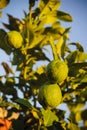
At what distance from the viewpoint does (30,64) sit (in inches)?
86.8

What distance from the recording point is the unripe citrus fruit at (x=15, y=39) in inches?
79.7

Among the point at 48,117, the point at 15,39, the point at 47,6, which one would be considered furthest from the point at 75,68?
the point at 47,6

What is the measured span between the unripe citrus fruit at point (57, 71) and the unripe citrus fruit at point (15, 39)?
0.65m

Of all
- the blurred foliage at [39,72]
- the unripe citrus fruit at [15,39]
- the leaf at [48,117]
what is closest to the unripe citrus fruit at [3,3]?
the blurred foliage at [39,72]

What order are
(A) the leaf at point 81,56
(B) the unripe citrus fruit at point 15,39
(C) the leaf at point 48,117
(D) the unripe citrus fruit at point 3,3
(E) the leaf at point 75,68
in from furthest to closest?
(D) the unripe citrus fruit at point 3,3 < (B) the unripe citrus fruit at point 15,39 < (A) the leaf at point 81,56 < (E) the leaf at point 75,68 < (C) the leaf at point 48,117

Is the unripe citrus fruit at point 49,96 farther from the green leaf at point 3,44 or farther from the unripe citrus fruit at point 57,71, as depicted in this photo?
the green leaf at point 3,44

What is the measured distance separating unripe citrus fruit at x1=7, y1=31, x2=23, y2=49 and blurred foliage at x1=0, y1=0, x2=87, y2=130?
0.08 m

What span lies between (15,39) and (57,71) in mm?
687

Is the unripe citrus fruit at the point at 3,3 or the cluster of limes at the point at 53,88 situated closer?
the cluster of limes at the point at 53,88

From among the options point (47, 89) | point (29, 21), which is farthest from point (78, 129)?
point (29, 21)

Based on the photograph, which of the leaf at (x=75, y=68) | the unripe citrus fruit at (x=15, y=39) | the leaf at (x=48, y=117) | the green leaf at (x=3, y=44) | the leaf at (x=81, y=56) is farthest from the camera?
the green leaf at (x=3, y=44)

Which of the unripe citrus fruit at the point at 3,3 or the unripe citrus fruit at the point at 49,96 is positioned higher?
the unripe citrus fruit at the point at 3,3

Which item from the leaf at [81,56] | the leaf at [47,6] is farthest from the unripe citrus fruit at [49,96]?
the leaf at [47,6]

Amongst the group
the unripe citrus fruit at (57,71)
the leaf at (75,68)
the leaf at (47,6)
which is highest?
the leaf at (47,6)
